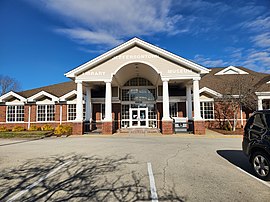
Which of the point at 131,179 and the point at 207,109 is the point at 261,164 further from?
the point at 207,109

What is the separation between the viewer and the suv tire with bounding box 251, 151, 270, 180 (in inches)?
194

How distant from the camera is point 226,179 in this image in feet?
16.7

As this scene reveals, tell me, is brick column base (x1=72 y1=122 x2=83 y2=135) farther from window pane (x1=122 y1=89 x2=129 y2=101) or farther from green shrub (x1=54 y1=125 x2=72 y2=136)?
window pane (x1=122 y1=89 x2=129 y2=101)

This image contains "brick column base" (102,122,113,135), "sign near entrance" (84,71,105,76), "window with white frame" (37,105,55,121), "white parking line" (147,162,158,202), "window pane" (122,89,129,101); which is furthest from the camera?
"window pane" (122,89,129,101)

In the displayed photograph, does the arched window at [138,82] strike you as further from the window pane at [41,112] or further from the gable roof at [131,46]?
the window pane at [41,112]

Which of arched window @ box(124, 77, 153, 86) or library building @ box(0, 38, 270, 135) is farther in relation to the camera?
arched window @ box(124, 77, 153, 86)

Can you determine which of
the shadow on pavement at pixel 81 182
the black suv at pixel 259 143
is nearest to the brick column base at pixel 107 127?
the shadow on pavement at pixel 81 182

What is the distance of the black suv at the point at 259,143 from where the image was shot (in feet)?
16.3

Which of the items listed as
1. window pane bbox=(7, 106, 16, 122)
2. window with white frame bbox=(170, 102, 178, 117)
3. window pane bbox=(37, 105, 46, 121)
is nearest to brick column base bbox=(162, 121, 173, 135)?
window with white frame bbox=(170, 102, 178, 117)

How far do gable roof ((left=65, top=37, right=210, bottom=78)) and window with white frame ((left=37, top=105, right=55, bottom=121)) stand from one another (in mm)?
6956

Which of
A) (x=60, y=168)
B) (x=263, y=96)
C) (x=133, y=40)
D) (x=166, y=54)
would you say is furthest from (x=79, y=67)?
(x=263, y=96)

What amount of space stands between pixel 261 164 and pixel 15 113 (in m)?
24.4

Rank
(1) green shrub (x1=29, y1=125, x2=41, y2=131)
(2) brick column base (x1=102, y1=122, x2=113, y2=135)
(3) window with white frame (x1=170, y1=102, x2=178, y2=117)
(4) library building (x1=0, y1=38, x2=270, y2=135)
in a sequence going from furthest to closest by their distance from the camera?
(3) window with white frame (x1=170, y1=102, x2=178, y2=117)
(1) green shrub (x1=29, y1=125, x2=41, y2=131)
(4) library building (x1=0, y1=38, x2=270, y2=135)
(2) brick column base (x1=102, y1=122, x2=113, y2=135)

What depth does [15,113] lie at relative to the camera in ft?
73.3
